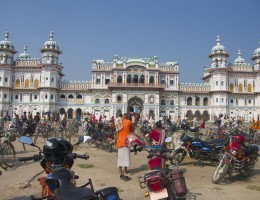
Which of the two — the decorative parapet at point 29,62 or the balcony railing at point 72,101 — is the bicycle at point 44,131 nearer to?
the balcony railing at point 72,101

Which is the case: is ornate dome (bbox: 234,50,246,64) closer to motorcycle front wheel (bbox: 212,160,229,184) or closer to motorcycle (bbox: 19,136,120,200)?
motorcycle front wheel (bbox: 212,160,229,184)

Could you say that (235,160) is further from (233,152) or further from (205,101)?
(205,101)

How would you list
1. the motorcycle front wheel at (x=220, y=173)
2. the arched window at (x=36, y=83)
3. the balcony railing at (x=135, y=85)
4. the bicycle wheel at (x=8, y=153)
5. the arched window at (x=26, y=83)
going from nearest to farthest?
1. the motorcycle front wheel at (x=220, y=173)
2. the bicycle wheel at (x=8, y=153)
3. the balcony railing at (x=135, y=85)
4. the arched window at (x=36, y=83)
5. the arched window at (x=26, y=83)

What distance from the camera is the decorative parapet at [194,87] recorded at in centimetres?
4450

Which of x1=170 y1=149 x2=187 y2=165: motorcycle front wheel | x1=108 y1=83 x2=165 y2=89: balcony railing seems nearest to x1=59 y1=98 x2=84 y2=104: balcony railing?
x1=108 y1=83 x2=165 y2=89: balcony railing

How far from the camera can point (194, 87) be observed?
44.8 m

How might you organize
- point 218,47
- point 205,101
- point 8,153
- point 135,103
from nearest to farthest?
point 8,153 → point 135,103 → point 218,47 → point 205,101

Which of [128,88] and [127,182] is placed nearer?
[127,182]

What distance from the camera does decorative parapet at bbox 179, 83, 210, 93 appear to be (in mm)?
44500

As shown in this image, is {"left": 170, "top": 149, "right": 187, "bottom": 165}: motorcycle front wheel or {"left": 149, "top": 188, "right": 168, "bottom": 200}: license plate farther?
{"left": 170, "top": 149, "right": 187, "bottom": 165}: motorcycle front wheel

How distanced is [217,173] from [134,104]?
37.2 metres

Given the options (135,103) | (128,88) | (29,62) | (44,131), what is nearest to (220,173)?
(44,131)

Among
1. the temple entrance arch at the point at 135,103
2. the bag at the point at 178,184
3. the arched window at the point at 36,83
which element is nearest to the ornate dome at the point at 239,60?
the temple entrance arch at the point at 135,103

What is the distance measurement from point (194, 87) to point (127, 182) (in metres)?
40.2
